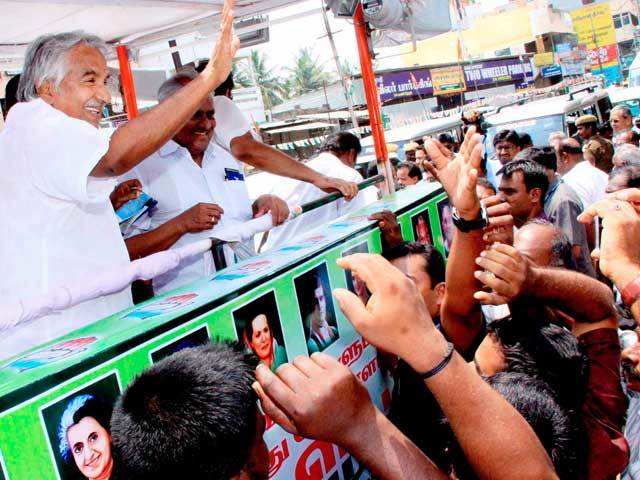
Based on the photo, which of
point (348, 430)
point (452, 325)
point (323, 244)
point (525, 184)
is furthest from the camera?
point (525, 184)

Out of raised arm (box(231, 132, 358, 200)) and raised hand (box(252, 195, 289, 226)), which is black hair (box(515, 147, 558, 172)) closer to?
raised arm (box(231, 132, 358, 200))

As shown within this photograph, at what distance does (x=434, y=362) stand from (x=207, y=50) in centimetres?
382

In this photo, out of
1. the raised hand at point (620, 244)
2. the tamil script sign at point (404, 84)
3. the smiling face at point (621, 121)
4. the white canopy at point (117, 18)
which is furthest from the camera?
the tamil script sign at point (404, 84)

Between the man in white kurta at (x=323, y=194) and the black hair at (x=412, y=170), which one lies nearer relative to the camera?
the man in white kurta at (x=323, y=194)

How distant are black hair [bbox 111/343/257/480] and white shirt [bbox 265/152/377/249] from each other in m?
1.95

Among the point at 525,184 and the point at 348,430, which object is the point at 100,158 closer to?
the point at 348,430

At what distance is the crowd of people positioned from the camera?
3.46ft

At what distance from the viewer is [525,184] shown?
3.98m

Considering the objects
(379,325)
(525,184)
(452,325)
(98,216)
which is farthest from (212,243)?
(525,184)

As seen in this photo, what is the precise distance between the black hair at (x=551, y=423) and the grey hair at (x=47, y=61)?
60.3 inches

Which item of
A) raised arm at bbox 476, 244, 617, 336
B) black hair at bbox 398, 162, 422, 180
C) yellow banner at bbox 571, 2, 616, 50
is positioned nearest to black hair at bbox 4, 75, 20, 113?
raised arm at bbox 476, 244, 617, 336

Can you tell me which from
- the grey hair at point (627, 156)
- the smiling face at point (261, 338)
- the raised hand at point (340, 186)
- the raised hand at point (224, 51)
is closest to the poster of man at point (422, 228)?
the raised hand at point (340, 186)

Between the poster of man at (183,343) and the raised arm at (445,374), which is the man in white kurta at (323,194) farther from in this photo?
the raised arm at (445,374)

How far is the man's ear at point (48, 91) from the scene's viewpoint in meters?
1.86
